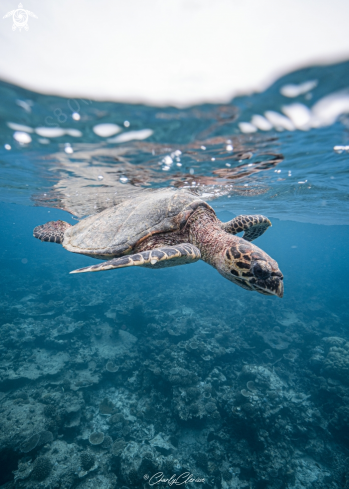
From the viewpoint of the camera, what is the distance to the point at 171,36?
3543 millimetres

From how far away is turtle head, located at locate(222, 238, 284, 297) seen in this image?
10.8 feet

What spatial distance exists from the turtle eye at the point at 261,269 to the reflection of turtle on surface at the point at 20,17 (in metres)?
5.39

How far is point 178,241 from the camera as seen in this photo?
211 inches

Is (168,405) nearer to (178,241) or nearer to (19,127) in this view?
(178,241)

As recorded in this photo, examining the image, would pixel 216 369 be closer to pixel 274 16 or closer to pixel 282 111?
pixel 282 111

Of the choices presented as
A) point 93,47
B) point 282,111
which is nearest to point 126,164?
point 93,47

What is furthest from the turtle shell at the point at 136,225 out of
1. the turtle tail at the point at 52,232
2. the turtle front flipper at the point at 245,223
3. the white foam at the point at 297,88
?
the white foam at the point at 297,88

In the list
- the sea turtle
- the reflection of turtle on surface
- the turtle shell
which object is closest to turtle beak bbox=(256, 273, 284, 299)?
the sea turtle

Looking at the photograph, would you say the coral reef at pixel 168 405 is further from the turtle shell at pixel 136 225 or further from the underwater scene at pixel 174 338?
the turtle shell at pixel 136 225

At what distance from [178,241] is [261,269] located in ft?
8.21

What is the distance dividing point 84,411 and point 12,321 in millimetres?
9942

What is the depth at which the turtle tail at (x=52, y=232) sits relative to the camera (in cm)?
758
